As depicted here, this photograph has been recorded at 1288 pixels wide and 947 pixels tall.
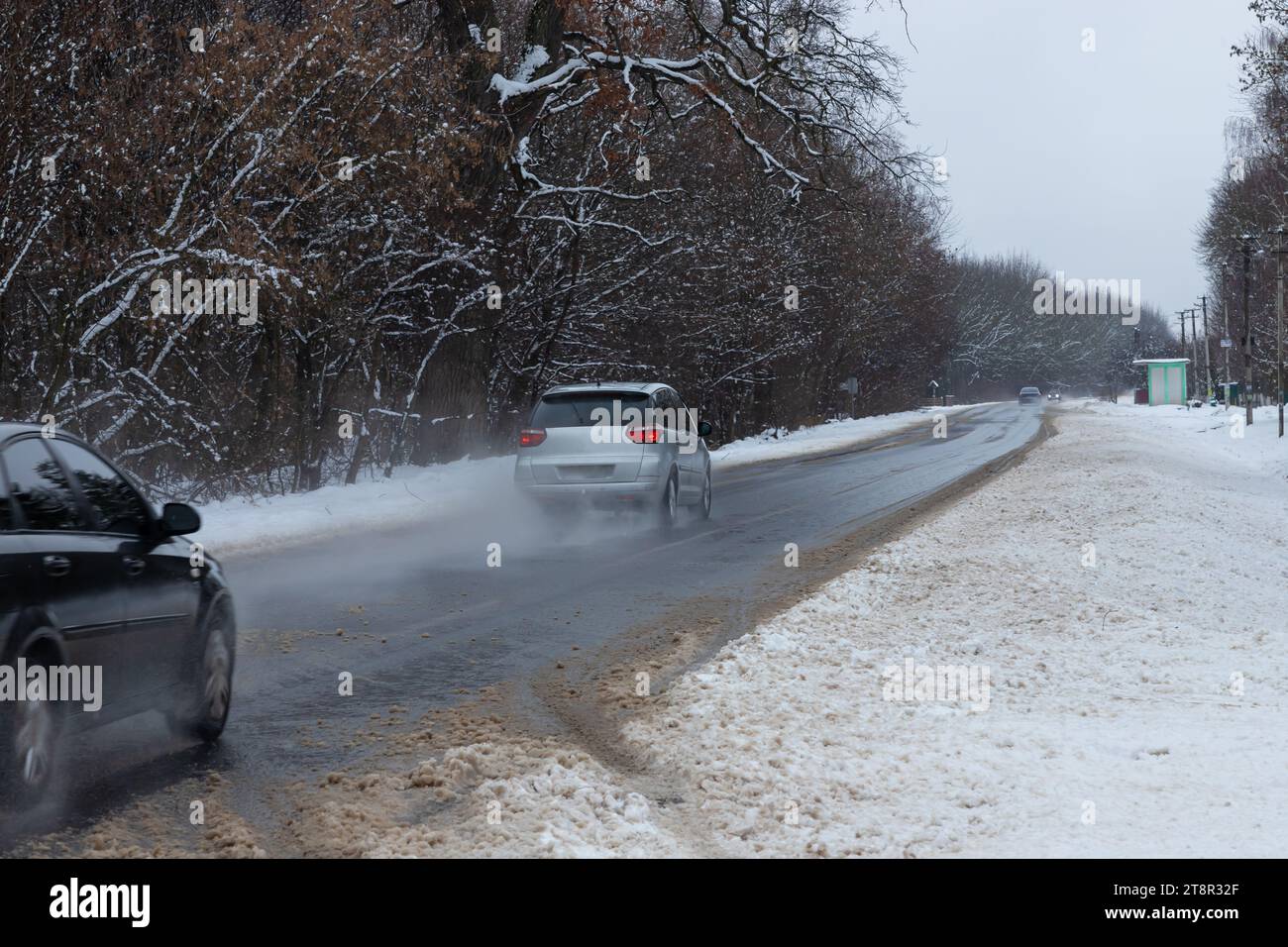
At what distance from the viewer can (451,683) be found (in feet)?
26.3

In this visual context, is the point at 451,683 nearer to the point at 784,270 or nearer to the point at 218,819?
the point at 218,819

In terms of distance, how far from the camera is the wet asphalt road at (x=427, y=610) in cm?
623

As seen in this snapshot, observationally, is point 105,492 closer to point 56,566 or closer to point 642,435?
point 56,566

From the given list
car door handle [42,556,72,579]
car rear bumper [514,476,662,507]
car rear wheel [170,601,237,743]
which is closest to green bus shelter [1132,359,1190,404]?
car rear bumper [514,476,662,507]

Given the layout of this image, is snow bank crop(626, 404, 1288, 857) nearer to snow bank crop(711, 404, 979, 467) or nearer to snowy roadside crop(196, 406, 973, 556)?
snowy roadside crop(196, 406, 973, 556)

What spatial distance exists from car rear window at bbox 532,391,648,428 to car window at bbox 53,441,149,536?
10.6m

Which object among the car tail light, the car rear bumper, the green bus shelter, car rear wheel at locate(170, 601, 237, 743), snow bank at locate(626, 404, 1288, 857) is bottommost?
snow bank at locate(626, 404, 1288, 857)

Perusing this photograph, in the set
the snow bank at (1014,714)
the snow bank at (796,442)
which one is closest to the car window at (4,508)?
the snow bank at (1014,714)

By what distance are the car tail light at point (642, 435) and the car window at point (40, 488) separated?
11.3 metres

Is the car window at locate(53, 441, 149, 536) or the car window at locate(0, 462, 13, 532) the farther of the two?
the car window at locate(53, 441, 149, 536)

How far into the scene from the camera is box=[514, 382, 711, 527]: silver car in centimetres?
1670

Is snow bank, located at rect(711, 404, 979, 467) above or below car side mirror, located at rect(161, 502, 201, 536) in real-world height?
below

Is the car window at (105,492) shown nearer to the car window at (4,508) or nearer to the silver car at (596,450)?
the car window at (4,508)

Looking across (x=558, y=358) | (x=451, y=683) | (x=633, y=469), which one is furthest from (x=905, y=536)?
(x=558, y=358)
